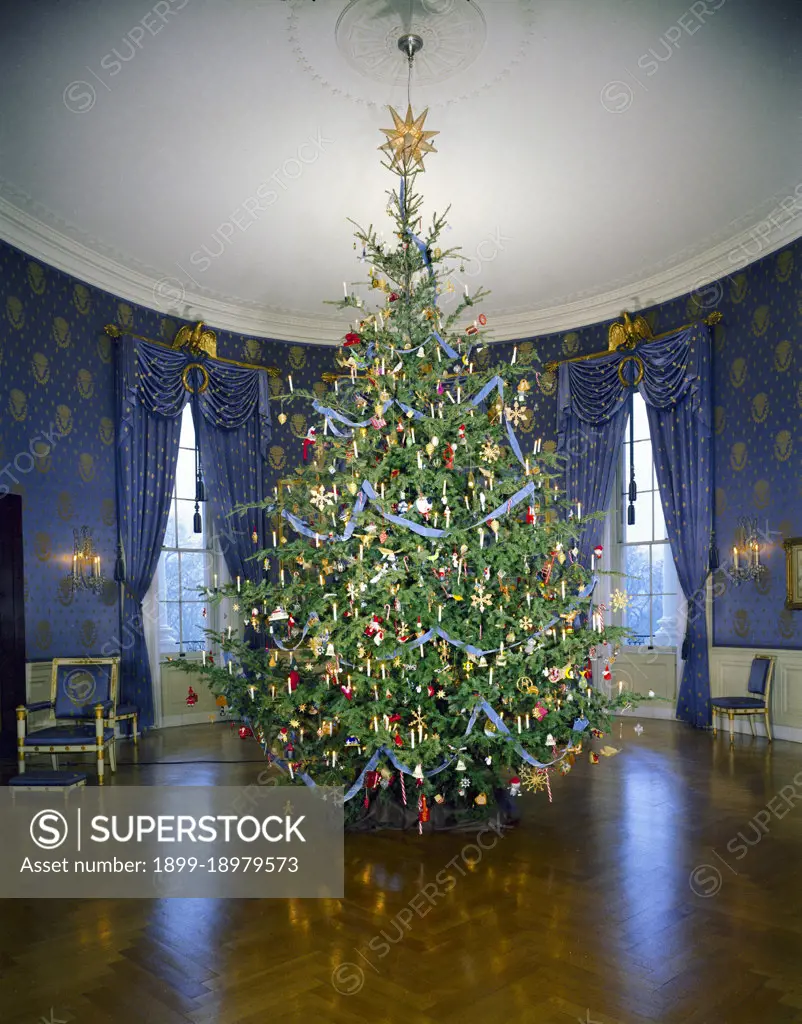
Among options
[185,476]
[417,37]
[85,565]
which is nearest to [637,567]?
[185,476]

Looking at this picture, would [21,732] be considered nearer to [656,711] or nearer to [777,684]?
[656,711]

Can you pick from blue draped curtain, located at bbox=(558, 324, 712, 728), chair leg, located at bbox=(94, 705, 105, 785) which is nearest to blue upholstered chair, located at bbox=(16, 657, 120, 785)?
chair leg, located at bbox=(94, 705, 105, 785)

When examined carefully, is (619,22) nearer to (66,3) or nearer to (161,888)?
(66,3)

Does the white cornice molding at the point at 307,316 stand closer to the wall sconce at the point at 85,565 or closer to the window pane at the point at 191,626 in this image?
the wall sconce at the point at 85,565

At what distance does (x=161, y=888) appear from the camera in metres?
4.18

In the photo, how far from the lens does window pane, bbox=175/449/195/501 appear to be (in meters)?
9.84

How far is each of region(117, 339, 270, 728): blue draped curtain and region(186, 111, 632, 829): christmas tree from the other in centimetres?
390

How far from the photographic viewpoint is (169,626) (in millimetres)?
9539

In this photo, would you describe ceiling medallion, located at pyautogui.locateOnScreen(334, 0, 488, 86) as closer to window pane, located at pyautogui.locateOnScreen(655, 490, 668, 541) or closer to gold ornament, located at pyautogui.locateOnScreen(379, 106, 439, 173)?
gold ornament, located at pyautogui.locateOnScreen(379, 106, 439, 173)

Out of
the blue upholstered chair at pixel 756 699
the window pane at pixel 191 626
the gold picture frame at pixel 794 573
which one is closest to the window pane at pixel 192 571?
the window pane at pixel 191 626

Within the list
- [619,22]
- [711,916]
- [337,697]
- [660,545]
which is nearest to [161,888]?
[337,697]

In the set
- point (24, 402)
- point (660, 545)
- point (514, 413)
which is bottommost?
point (660, 545)

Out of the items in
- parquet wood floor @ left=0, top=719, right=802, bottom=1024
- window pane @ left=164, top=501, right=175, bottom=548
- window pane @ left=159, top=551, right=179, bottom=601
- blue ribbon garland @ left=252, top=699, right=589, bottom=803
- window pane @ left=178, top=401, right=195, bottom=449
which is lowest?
parquet wood floor @ left=0, top=719, right=802, bottom=1024

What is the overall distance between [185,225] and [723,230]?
5312 millimetres
